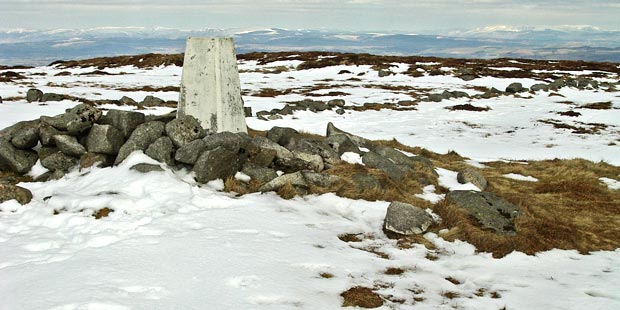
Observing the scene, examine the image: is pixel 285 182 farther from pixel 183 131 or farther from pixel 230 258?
pixel 230 258

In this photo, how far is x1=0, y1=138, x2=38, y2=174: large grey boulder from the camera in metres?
8.99

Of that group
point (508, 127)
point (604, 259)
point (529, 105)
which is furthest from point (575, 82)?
point (604, 259)

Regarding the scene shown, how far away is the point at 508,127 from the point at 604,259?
16.3 metres

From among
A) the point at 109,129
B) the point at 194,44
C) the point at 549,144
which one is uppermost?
the point at 194,44

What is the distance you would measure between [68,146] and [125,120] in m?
1.23

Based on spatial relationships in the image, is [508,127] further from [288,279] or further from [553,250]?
[288,279]

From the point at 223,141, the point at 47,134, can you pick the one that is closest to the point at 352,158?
the point at 223,141

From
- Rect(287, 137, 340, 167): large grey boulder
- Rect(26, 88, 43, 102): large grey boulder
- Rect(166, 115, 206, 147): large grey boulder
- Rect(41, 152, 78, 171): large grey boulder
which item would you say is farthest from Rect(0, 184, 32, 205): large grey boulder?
Rect(26, 88, 43, 102): large grey boulder

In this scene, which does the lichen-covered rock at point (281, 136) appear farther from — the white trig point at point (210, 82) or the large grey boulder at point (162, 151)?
the large grey boulder at point (162, 151)

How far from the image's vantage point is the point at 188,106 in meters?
10.1

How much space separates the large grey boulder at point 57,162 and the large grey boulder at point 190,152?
2.25 m

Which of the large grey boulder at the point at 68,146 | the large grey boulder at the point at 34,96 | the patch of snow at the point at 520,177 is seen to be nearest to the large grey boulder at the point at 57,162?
the large grey boulder at the point at 68,146

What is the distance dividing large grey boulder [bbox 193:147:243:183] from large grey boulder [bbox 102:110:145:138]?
1912 mm

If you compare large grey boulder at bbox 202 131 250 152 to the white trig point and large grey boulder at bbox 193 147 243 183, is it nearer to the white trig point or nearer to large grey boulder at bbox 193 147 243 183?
large grey boulder at bbox 193 147 243 183
